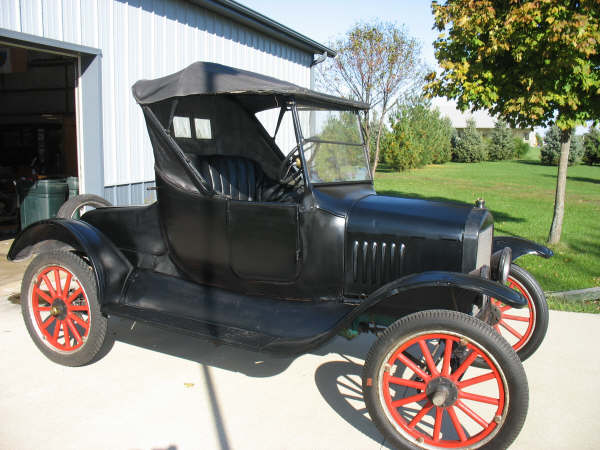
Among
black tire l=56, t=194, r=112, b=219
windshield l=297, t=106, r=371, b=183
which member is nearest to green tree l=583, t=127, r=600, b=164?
windshield l=297, t=106, r=371, b=183

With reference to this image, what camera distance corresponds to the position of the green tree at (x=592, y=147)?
3562 centimetres

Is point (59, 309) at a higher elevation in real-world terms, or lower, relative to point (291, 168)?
lower

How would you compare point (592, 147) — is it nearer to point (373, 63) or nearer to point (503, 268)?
point (373, 63)

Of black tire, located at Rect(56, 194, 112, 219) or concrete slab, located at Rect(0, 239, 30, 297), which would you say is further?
concrete slab, located at Rect(0, 239, 30, 297)

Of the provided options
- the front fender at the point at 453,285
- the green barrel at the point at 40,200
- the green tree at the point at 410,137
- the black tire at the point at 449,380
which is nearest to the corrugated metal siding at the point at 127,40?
the green barrel at the point at 40,200

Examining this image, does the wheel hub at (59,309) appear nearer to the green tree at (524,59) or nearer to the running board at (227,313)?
the running board at (227,313)

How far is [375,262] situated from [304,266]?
45 cm

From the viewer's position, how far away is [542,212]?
500 inches

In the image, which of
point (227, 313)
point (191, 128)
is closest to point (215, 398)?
point (227, 313)

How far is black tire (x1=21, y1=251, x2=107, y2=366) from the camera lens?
3.49 metres

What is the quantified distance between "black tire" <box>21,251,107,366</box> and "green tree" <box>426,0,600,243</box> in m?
5.73

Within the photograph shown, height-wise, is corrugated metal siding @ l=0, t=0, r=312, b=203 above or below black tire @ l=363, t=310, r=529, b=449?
above

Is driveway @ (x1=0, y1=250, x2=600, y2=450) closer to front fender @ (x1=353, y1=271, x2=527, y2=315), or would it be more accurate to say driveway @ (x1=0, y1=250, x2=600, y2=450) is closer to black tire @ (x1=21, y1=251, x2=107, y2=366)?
black tire @ (x1=21, y1=251, x2=107, y2=366)

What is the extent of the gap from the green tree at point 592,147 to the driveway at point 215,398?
1446 inches
